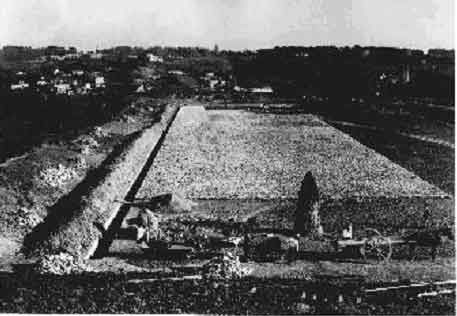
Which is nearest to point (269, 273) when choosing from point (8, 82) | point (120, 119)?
point (120, 119)

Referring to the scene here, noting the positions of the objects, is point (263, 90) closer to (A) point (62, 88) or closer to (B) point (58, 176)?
(A) point (62, 88)

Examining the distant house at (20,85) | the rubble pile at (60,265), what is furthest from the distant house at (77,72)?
the rubble pile at (60,265)

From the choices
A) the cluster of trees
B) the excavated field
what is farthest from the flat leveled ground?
the cluster of trees

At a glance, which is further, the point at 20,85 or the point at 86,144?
the point at 20,85

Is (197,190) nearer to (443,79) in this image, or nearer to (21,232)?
(21,232)

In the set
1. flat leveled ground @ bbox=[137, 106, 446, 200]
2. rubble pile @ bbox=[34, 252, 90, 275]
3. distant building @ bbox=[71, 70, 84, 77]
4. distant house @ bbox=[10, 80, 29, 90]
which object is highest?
distant building @ bbox=[71, 70, 84, 77]

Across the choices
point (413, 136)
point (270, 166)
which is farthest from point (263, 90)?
point (270, 166)

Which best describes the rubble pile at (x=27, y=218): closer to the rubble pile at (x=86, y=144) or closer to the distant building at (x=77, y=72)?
the rubble pile at (x=86, y=144)

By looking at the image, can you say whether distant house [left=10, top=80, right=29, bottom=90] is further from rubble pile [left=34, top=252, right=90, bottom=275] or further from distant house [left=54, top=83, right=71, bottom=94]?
rubble pile [left=34, top=252, right=90, bottom=275]
